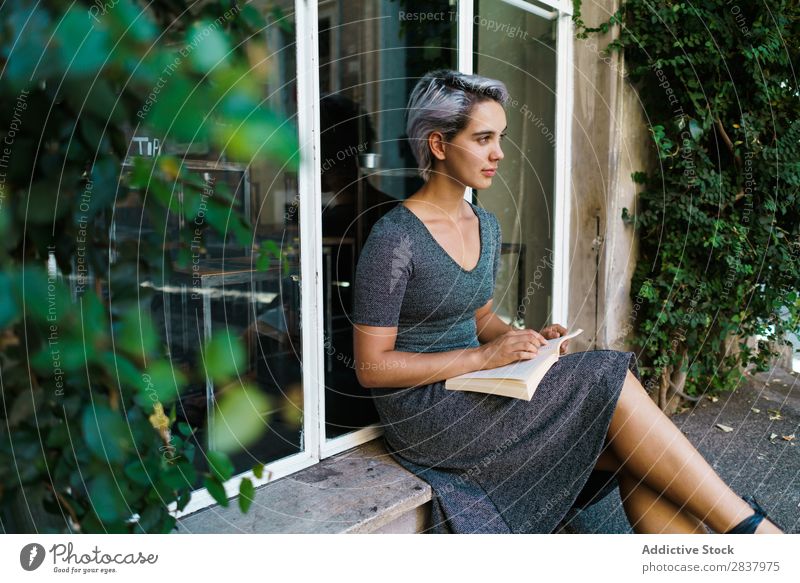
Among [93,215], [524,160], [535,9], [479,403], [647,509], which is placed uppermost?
[535,9]

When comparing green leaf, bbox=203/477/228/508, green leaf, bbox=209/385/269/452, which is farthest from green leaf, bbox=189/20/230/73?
green leaf, bbox=209/385/269/452

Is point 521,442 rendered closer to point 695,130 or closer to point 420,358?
point 420,358

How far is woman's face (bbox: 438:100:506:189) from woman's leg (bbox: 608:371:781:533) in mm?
514

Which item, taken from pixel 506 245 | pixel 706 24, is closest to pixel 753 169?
pixel 706 24

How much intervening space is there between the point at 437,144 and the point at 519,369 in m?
0.51

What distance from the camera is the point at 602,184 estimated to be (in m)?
2.14

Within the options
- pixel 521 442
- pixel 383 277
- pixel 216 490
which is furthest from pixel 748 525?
pixel 216 490

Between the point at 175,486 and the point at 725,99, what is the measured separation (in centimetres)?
210

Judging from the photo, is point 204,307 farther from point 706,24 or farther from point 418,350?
point 706,24

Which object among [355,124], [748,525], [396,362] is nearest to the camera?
[748,525]

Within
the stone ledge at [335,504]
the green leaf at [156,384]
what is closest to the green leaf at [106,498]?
the green leaf at [156,384]

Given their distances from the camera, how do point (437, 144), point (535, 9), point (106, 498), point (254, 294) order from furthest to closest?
point (535, 9) → point (254, 294) → point (437, 144) → point (106, 498)
